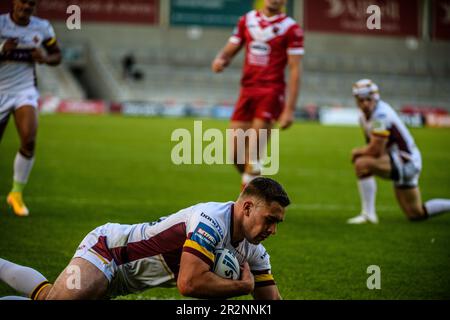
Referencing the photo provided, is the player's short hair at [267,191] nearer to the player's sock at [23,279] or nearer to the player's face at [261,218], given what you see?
the player's face at [261,218]

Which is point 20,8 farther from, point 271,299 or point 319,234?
point 271,299

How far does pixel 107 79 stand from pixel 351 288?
3724 centimetres

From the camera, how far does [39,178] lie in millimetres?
12789

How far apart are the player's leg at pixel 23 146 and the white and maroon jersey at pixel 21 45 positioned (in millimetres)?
298

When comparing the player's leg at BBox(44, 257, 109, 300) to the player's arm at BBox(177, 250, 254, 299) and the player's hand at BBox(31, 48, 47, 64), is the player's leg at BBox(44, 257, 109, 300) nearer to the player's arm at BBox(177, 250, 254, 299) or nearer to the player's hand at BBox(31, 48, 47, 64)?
the player's arm at BBox(177, 250, 254, 299)

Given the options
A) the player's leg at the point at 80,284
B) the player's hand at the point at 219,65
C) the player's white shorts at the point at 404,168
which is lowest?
the player's white shorts at the point at 404,168

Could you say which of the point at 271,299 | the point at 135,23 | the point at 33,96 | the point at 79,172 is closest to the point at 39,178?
the point at 79,172

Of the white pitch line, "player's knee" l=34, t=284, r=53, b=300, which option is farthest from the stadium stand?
"player's knee" l=34, t=284, r=53, b=300

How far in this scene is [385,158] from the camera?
9.70m

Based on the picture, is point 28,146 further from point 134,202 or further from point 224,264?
point 224,264

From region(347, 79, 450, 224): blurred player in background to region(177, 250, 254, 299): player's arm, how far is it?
18.1 feet

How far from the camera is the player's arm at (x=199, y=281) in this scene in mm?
4320

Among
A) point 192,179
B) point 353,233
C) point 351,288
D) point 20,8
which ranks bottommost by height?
point 192,179

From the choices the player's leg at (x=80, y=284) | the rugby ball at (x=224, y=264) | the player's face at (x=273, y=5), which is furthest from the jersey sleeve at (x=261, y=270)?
the player's face at (x=273, y=5)
